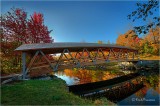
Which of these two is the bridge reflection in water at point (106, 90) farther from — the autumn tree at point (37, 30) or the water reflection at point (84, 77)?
the autumn tree at point (37, 30)

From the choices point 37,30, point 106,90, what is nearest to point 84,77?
point 106,90

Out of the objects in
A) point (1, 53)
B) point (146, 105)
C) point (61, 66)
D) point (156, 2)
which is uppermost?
point (156, 2)

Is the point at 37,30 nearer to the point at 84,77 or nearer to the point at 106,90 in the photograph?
the point at 84,77

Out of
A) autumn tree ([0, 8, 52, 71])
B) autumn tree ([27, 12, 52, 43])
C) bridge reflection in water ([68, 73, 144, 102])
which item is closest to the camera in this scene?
bridge reflection in water ([68, 73, 144, 102])

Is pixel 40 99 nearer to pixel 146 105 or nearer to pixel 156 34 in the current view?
pixel 146 105

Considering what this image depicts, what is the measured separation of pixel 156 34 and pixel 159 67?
12.9 meters

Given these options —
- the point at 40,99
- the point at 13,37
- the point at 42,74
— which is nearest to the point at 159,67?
the point at 42,74

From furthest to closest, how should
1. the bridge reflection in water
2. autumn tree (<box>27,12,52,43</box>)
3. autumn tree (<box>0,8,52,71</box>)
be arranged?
autumn tree (<box>27,12,52,43</box>)
autumn tree (<box>0,8,52,71</box>)
the bridge reflection in water

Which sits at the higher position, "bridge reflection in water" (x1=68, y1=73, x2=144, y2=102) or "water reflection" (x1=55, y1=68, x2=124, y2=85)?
"water reflection" (x1=55, y1=68, x2=124, y2=85)

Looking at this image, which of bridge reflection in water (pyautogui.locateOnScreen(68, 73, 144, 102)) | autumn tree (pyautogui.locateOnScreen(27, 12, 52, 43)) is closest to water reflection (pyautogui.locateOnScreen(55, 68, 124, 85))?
bridge reflection in water (pyautogui.locateOnScreen(68, 73, 144, 102))

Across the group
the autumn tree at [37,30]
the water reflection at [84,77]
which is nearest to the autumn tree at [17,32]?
the autumn tree at [37,30]

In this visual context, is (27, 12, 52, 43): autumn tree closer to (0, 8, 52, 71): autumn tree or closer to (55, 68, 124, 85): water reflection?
(0, 8, 52, 71): autumn tree

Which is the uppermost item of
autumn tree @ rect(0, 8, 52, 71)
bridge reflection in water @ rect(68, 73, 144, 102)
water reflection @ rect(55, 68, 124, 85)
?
autumn tree @ rect(0, 8, 52, 71)

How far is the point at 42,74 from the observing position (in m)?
14.3
